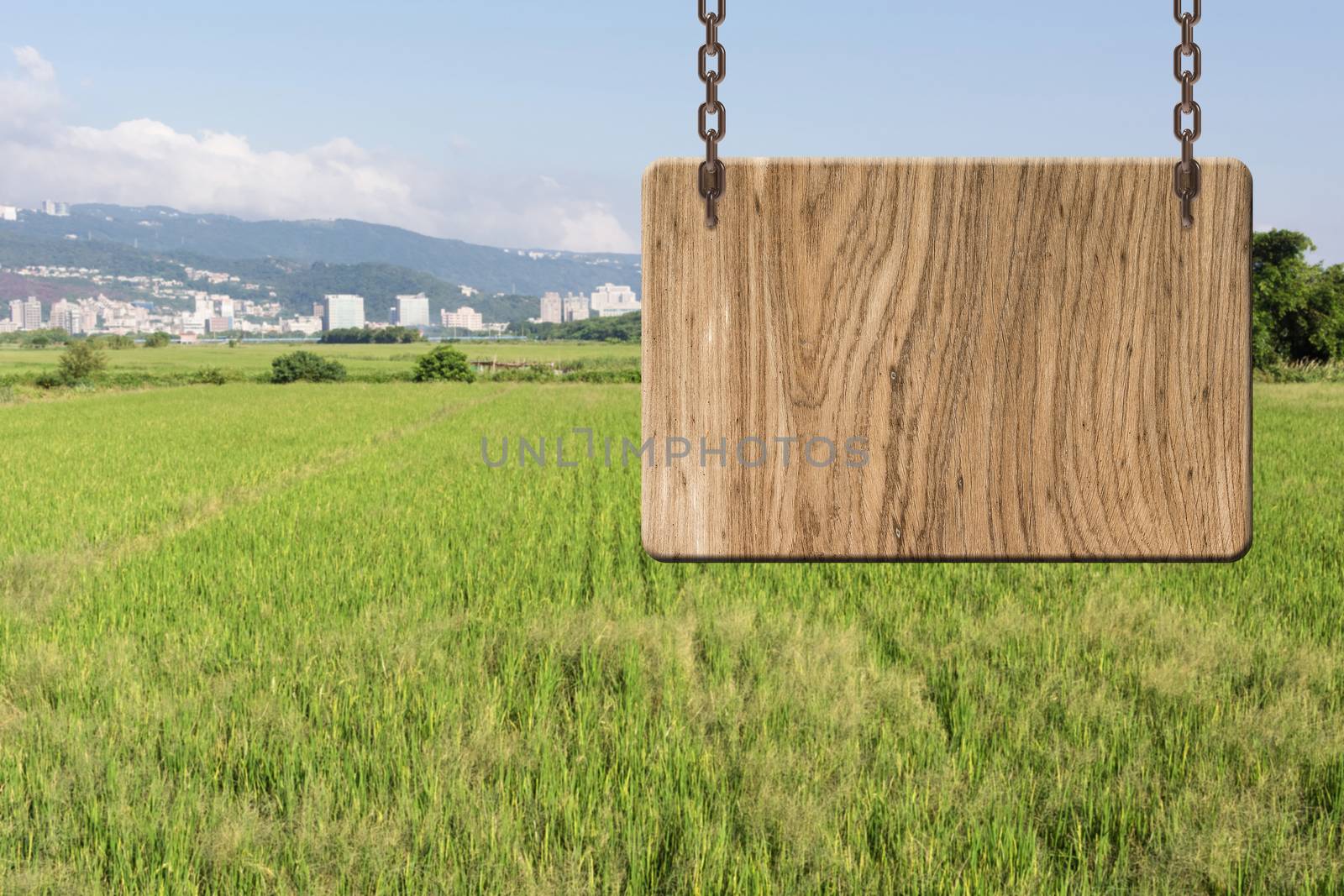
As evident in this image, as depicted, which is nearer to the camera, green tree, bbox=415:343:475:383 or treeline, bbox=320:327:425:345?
green tree, bbox=415:343:475:383

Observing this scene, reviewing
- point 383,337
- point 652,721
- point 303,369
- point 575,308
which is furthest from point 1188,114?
point 575,308

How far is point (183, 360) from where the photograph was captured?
187 ft

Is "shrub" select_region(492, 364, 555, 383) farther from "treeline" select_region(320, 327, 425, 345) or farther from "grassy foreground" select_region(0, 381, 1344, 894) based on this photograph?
"treeline" select_region(320, 327, 425, 345)

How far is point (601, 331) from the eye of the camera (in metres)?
89.5

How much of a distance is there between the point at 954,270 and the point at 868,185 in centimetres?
21

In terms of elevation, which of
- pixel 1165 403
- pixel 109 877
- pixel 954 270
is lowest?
pixel 109 877

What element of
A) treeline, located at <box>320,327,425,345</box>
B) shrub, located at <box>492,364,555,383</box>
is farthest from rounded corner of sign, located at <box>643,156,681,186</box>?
treeline, located at <box>320,327,425,345</box>

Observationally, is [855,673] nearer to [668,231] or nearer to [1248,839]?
[1248,839]

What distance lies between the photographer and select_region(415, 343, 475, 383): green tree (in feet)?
142

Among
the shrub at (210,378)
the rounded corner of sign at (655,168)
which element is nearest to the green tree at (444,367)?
the shrub at (210,378)

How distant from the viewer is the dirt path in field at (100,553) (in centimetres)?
532

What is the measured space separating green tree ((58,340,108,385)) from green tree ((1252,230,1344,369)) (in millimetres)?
43405

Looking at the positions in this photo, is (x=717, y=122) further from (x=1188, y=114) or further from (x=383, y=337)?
(x=383, y=337)

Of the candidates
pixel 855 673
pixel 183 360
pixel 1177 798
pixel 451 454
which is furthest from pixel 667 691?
pixel 183 360
